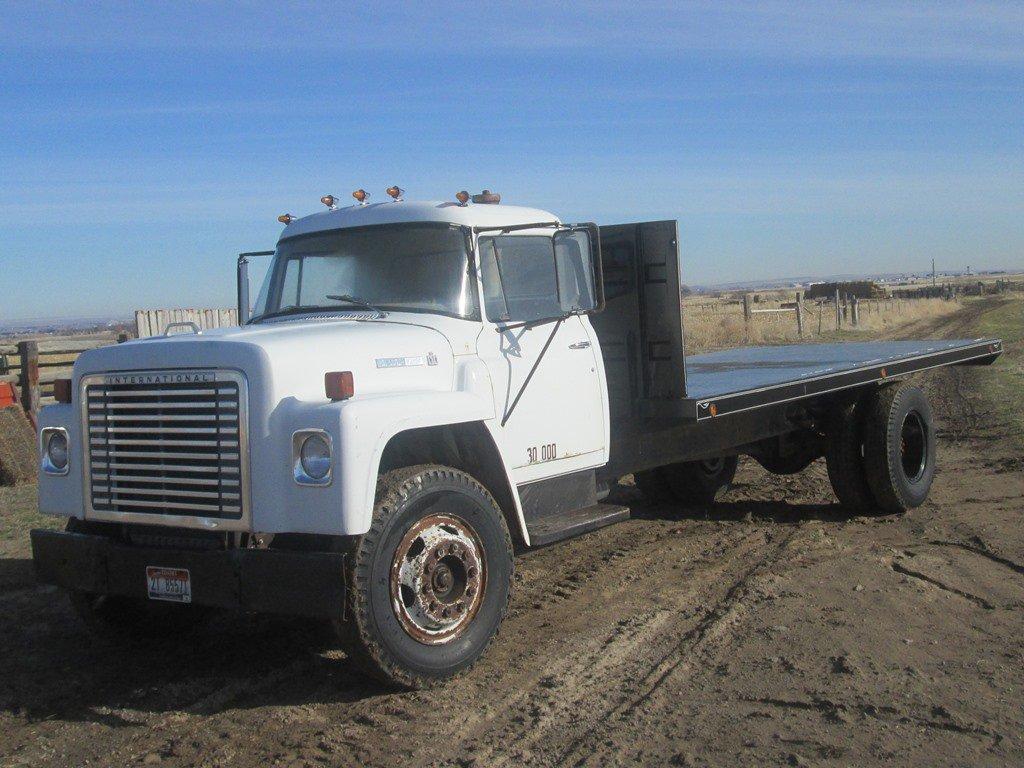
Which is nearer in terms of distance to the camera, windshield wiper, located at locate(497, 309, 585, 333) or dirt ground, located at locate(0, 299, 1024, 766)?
dirt ground, located at locate(0, 299, 1024, 766)

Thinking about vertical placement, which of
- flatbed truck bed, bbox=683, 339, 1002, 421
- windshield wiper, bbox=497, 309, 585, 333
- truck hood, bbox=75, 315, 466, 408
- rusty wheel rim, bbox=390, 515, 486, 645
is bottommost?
rusty wheel rim, bbox=390, 515, 486, 645

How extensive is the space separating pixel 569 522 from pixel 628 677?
120 centimetres

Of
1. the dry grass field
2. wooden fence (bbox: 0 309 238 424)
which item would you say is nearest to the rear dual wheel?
wooden fence (bbox: 0 309 238 424)

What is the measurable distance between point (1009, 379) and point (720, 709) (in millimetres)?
15737

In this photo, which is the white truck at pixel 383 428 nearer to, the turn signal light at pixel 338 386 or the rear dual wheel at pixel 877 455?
the turn signal light at pixel 338 386

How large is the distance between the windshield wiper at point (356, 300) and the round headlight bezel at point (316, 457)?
1.33 metres

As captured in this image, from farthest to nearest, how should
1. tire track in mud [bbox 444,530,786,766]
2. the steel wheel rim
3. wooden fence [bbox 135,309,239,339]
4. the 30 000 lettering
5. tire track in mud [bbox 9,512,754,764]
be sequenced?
wooden fence [bbox 135,309,239,339]
the steel wheel rim
the 30 000 lettering
tire track in mud [bbox 9,512,754,764]
tire track in mud [bbox 444,530,786,766]

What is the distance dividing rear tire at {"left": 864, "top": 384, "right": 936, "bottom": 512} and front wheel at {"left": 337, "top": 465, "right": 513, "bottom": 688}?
14.9ft

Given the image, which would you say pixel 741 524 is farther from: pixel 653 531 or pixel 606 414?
pixel 606 414

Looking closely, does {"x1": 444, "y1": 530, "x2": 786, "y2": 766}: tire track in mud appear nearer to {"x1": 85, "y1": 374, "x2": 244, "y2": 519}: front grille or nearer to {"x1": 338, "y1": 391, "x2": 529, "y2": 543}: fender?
{"x1": 338, "y1": 391, "x2": 529, "y2": 543}: fender

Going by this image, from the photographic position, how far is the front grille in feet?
15.3

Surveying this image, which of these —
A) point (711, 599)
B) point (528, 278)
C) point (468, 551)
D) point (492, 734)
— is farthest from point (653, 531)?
point (492, 734)

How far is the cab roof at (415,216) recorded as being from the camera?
19.1 feet

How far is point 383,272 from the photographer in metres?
5.86
